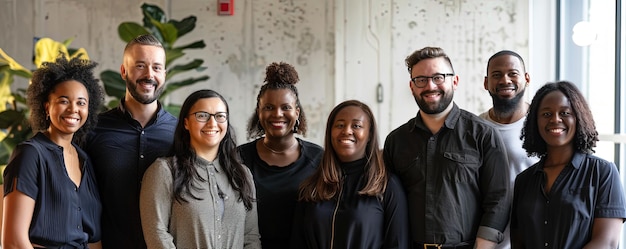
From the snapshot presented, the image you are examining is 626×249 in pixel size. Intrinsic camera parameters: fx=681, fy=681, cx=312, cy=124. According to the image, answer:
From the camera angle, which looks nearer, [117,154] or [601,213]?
[601,213]

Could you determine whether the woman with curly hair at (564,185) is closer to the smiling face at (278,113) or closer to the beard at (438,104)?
the beard at (438,104)

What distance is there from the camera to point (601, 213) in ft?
8.25

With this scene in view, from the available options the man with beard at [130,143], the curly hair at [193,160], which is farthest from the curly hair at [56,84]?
the curly hair at [193,160]

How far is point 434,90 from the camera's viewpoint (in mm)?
2867

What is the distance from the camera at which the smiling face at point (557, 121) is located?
2.65 m

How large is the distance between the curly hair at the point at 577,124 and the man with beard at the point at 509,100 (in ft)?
0.86

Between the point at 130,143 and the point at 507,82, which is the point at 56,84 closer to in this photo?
the point at 130,143

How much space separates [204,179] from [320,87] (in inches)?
105

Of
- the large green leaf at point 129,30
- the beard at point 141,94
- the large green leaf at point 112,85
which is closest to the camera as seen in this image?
the beard at point 141,94

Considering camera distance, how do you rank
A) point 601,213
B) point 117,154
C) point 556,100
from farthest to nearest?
point 117,154 → point 556,100 → point 601,213

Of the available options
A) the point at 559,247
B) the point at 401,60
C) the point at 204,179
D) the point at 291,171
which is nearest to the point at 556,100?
the point at 559,247

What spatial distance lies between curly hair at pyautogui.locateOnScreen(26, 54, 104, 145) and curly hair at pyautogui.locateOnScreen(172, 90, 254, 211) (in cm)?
37

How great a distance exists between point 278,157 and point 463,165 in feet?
2.71

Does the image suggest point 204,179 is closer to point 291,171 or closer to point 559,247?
point 291,171
